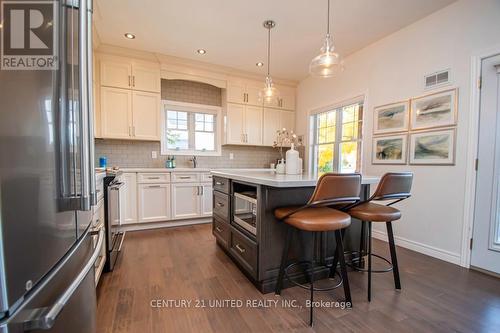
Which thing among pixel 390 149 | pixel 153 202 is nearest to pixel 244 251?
pixel 153 202

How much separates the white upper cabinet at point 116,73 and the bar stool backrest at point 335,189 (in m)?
3.40

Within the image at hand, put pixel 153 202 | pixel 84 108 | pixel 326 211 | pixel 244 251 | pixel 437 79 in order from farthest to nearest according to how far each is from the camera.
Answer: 1. pixel 153 202
2. pixel 437 79
3. pixel 244 251
4. pixel 326 211
5. pixel 84 108

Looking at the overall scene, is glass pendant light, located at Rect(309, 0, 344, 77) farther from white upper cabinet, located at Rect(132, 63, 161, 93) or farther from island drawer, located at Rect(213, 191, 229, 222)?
white upper cabinet, located at Rect(132, 63, 161, 93)

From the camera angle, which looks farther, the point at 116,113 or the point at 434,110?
the point at 116,113

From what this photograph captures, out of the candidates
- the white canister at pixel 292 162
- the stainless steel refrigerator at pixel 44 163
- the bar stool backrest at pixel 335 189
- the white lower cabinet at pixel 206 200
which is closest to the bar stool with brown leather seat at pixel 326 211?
the bar stool backrest at pixel 335 189

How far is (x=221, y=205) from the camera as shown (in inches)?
97.2

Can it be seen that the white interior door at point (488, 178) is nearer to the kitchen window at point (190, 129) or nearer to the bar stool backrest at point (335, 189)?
the bar stool backrest at point (335, 189)

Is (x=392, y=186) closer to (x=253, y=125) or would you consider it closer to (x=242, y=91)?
(x=253, y=125)

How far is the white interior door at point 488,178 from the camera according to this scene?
2033 mm

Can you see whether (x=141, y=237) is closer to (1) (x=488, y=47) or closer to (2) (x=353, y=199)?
(2) (x=353, y=199)

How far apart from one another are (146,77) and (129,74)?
9.5 inches

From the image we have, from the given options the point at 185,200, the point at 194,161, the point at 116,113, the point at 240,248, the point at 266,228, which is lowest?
the point at 240,248

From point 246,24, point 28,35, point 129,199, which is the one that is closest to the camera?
point 28,35

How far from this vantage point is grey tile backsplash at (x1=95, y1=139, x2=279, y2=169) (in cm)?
358
